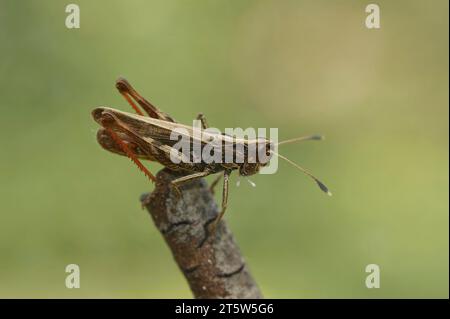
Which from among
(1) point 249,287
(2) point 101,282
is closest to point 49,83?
(2) point 101,282

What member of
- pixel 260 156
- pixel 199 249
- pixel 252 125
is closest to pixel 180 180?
pixel 199 249

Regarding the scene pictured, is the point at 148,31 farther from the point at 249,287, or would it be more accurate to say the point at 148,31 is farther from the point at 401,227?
the point at 249,287

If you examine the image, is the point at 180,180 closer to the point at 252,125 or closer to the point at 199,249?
the point at 199,249

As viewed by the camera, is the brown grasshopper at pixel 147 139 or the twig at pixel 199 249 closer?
the twig at pixel 199 249

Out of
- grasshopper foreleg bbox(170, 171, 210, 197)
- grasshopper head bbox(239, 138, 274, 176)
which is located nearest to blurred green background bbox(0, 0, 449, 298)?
grasshopper head bbox(239, 138, 274, 176)

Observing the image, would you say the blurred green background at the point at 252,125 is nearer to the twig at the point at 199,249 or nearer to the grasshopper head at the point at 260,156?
the grasshopper head at the point at 260,156

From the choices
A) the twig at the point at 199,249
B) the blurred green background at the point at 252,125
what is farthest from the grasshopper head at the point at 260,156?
the blurred green background at the point at 252,125

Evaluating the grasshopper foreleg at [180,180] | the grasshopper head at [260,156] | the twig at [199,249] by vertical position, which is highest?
the grasshopper head at [260,156]
